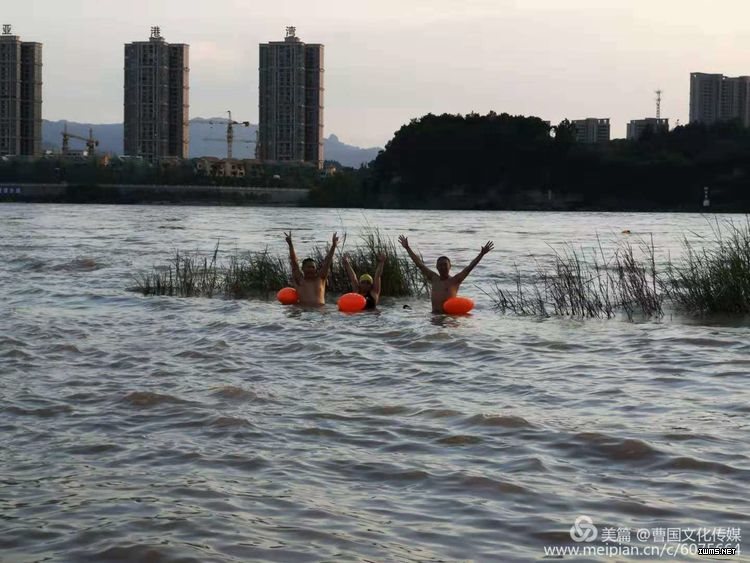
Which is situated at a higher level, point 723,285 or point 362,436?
point 723,285

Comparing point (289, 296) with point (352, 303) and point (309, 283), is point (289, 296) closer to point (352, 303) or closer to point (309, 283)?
point (309, 283)

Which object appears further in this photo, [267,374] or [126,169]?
[126,169]

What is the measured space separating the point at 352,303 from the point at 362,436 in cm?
914

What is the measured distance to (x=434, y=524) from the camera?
683 cm

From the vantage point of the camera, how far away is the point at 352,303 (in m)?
18.2

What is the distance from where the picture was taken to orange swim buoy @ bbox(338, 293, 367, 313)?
18219 mm

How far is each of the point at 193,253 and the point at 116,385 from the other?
2713 cm

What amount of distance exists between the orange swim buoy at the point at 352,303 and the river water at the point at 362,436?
83cm

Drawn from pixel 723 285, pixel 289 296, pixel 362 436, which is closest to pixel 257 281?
pixel 289 296

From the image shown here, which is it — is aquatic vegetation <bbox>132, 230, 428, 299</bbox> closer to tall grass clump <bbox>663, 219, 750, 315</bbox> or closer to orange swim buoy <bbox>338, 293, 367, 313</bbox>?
orange swim buoy <bbox>338, 293, 367, 313</bbox>

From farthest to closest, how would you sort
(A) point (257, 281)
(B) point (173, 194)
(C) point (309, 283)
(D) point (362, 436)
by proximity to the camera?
(B) point (173, 194), (A) point (257, 281), (C) point (309, 283), (D) point (362, 436)

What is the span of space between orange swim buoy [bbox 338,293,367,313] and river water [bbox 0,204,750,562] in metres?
0.83

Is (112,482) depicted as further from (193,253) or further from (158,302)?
(193,253)

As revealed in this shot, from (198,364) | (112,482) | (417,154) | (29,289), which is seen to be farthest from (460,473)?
(417,154)
